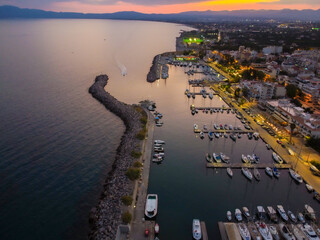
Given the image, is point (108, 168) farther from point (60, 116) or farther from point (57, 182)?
point (60, 116)

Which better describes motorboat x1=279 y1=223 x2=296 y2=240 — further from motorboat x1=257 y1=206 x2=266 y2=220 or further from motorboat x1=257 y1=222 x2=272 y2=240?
motorboat x1=257 y1=206 x2=266 y2=220

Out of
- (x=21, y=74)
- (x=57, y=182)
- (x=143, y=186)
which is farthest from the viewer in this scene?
(x=21, y=74)

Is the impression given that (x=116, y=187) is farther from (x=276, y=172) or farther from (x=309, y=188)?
(x=309, y=188)

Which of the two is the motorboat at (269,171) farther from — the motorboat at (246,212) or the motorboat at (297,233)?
the motorboat at (297,233)

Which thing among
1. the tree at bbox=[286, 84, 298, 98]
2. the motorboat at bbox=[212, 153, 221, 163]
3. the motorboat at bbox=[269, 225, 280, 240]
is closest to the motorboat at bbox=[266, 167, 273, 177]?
the motorboat at bbox=[212, 153, 221, 163]

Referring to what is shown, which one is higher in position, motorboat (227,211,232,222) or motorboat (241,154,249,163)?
motorboat (227,211,232,222)

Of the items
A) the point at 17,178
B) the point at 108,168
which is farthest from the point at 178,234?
the point at 17,178

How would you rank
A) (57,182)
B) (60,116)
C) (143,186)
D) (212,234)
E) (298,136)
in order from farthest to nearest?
(60,116) → (298,136) → (57,182) → (143,186) → (212,234)
